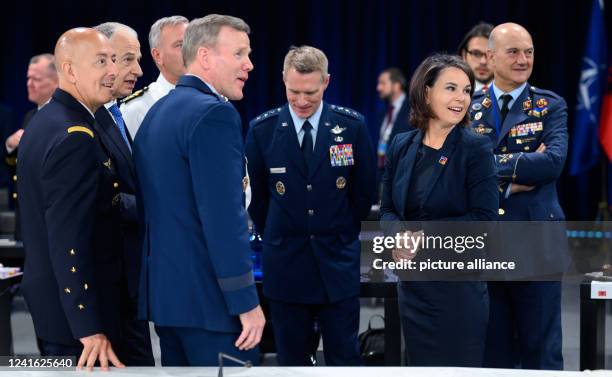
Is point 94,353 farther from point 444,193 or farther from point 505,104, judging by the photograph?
point 505,104

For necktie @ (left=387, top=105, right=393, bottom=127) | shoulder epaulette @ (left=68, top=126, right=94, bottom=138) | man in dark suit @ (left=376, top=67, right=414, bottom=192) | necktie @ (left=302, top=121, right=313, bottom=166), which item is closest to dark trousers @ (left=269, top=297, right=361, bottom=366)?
necktie @ (left=302, top=121, right=313, bottom=166)

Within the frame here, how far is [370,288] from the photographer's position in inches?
134

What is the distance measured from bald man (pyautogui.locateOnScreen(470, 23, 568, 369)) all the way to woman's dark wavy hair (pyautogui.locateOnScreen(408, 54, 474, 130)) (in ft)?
1.52

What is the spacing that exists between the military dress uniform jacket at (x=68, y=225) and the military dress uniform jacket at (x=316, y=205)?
3.25 ft

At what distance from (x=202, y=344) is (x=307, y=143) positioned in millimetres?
1205

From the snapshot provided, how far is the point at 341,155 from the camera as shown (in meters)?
3.30

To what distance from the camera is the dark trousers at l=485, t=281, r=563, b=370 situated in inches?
131

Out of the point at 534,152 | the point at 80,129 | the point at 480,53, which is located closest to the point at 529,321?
the point at 534,152

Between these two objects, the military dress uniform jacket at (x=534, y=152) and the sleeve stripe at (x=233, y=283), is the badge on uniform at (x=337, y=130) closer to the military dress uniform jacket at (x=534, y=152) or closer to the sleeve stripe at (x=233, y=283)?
the military dress uniform jacket at (x=534, y=152)

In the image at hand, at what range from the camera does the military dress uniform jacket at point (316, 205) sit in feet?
10.8

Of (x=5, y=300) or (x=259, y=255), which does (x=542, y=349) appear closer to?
(x=259, y=255)

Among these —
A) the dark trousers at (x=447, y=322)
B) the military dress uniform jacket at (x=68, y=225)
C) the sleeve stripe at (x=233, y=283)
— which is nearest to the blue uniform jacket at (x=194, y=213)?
the sleeve stripe at (x=233, y=283)

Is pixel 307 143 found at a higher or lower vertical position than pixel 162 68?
lower

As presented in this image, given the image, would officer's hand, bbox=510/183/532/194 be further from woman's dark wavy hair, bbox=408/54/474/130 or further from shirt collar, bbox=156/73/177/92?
shirt collar, bbox=156/73/177/92
